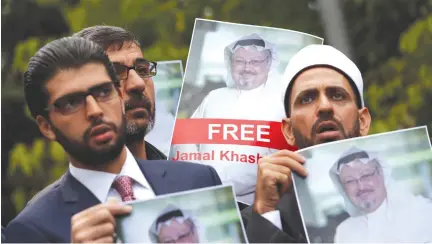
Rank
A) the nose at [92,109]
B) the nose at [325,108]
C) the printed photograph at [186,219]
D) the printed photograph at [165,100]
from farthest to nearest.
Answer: the printed photograph at [165,100]
the nose at [325,108]
the nose at [92,109]
the printed photograph at [186,219]

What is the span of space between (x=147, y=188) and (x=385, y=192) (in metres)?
0.46

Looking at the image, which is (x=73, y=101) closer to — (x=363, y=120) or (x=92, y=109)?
(x=92, y=109)

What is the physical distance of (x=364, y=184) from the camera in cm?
258

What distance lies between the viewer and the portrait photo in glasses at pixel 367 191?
2.54m

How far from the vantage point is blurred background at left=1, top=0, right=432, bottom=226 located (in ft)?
21.3

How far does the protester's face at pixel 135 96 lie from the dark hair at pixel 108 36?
12mm

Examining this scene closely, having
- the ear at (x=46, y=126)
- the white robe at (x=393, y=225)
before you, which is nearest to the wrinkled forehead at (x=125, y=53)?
the ear at (x=46, y=126)

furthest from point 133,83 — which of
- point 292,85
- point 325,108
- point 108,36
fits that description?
point 325,108

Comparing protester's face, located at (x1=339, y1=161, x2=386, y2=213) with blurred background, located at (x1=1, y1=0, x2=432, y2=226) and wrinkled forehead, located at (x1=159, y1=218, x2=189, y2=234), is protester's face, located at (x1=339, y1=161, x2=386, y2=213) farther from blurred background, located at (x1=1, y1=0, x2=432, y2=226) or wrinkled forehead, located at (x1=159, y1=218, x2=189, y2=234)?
blurred background, located at (x1=1, y1=0, x2=432, y2=226)

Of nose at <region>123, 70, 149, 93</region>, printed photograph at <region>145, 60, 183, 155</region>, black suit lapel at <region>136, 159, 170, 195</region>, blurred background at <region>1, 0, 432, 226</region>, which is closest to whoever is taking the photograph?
black suit lapel at <region>136, 159, 170, 195</region>

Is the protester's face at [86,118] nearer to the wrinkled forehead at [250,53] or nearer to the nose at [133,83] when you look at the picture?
the nose at [133,83]

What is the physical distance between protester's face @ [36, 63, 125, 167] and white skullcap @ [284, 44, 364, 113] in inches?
18.8

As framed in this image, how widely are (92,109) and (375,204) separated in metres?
0.57

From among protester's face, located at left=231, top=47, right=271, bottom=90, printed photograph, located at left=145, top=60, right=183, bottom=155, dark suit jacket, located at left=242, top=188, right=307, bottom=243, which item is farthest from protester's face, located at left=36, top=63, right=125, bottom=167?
printed photograph, located at left=145, top=60, right=183, bottom=155
